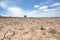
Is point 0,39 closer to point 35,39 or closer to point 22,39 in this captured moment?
point 22,39

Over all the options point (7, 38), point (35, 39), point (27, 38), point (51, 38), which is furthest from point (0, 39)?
point (51, 38)

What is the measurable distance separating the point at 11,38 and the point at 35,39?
114cm

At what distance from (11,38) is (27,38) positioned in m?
0.76

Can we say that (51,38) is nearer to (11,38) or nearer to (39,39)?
(39,39)

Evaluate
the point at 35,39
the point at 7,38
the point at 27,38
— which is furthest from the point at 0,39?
the point at 35,39

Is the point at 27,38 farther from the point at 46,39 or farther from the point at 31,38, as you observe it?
the point at 46,39

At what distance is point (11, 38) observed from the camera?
13.5 ft

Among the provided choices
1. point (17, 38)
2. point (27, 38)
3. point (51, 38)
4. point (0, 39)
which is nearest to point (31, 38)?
point (27, 38)

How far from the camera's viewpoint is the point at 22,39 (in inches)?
158

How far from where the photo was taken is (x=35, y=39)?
156 inches

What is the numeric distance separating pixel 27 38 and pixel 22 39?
250mm

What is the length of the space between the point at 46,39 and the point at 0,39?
6.87 ft

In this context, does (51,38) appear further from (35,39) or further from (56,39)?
(35,39)

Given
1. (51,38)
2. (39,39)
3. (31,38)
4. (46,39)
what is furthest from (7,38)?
(51,38)
